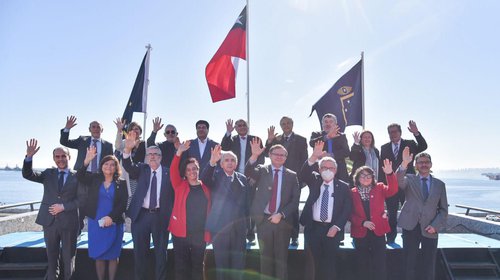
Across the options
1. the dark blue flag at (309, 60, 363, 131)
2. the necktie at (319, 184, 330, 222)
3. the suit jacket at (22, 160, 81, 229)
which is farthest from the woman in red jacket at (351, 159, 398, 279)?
the suit jacket at (22, 160, 81, 229)

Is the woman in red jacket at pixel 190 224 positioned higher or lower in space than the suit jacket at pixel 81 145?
lower

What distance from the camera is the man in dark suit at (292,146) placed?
607 centimetres

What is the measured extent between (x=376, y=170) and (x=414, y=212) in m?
1.49

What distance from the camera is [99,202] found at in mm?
4953

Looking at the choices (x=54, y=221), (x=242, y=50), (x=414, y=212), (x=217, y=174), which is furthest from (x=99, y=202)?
(x=242, y=50)

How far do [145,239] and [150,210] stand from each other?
1.35 feet

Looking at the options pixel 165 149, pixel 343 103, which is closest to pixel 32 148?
pixel 165 149

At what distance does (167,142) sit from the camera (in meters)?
6.41

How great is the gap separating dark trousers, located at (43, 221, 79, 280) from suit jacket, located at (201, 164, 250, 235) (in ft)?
6.77

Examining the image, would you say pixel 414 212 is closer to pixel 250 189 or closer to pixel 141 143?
pixel 250 189

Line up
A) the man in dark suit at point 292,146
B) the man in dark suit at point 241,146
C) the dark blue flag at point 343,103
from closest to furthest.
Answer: the man in dark suit at point 292,146 → the man in dark suit at point 241,146 → the dark blue flag at point 343,103

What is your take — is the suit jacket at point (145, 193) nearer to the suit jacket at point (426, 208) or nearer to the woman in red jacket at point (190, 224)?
the woman in red jacket at point (190, 224)

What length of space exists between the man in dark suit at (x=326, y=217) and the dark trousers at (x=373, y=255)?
39 cm

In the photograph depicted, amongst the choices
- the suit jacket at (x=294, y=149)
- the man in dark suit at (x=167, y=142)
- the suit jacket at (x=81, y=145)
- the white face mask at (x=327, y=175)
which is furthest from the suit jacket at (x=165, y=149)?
the white face mask at (x=327, y=175)
